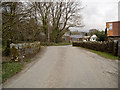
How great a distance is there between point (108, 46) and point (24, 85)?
10.0 metres

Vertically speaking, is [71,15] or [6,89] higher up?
[71,15]

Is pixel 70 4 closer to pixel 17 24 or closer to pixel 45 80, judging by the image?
pixel 17 24

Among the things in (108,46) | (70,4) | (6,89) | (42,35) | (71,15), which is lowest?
(6,89)

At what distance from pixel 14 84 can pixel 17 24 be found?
6.20 meters

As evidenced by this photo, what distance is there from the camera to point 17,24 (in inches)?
353

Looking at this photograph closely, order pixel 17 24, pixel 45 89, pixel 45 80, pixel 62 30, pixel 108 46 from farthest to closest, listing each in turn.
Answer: pixel 62 30
pixel 108 46
pixel 17 24
pixel 45 80
pixel 45 89

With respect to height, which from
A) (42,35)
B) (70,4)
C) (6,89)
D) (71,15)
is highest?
(70,4)

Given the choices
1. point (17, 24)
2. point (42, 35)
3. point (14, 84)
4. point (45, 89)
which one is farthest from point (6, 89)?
point (42, 35)

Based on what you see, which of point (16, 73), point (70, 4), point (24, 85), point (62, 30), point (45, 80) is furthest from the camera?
point (62, 30)

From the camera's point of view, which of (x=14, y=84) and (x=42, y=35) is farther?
(x=42, y=35)

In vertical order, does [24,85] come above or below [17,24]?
below

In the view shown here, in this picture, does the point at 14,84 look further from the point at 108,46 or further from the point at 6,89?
the point at 108,46

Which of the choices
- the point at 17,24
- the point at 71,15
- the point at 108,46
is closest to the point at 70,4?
the point at 71,15

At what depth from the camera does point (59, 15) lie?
102 ft
